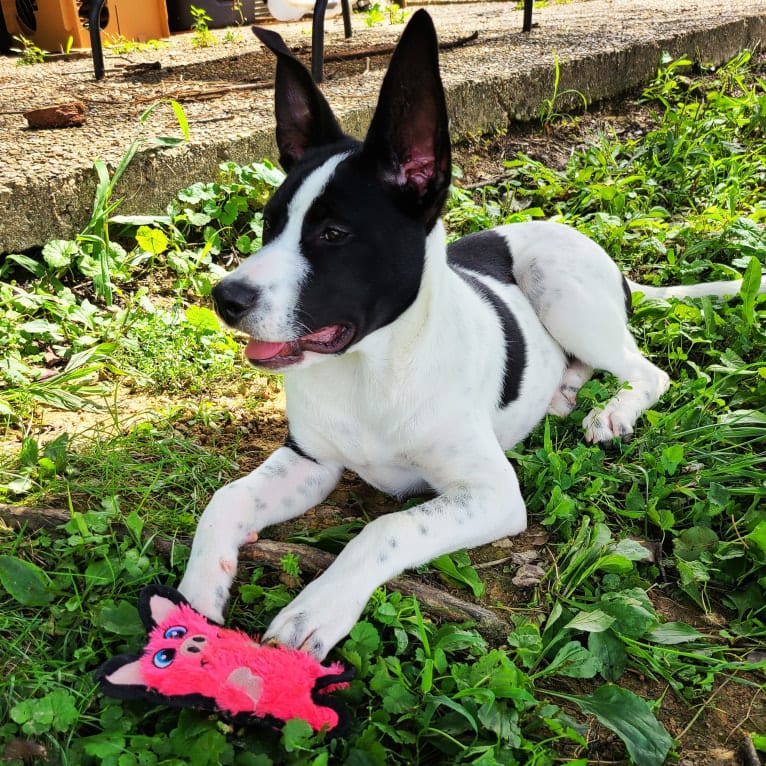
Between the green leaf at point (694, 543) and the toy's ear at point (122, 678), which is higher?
the toy's ear at point (122, 678)

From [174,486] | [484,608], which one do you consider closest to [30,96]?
[174,486]

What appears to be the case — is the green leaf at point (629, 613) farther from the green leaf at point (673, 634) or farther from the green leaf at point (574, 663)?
the green leaf at point (574, 663)

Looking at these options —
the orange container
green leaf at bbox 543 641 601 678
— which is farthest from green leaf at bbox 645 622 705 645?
the orange container

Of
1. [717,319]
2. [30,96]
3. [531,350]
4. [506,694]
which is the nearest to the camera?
[506,694]

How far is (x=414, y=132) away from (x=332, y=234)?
0.37m

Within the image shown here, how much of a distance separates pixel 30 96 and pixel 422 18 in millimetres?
4289

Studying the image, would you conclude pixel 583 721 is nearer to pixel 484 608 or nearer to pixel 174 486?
pixel 484 608

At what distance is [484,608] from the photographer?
2.35 metres

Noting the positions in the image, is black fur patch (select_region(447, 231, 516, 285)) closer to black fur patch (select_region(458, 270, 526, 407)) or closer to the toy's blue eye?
black fur patch (select_region(458, 270, 526, 407))

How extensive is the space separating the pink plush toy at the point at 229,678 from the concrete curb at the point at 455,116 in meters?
2.60

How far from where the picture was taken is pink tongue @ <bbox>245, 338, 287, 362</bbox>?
242cm

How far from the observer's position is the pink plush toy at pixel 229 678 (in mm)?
1867

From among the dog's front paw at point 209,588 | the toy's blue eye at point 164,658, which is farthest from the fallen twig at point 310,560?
the toy's blue eye at point 164,658

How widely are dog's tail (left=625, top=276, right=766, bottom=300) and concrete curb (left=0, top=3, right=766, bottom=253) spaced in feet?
6.81
